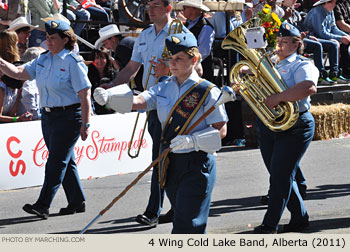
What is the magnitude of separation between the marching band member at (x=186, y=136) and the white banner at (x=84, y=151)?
4.04m

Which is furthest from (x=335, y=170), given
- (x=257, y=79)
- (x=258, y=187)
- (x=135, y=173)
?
(x=257, y=79)

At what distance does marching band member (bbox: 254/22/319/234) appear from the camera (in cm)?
713

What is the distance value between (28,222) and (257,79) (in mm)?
2743

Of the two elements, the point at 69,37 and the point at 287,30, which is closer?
the point at 287,30

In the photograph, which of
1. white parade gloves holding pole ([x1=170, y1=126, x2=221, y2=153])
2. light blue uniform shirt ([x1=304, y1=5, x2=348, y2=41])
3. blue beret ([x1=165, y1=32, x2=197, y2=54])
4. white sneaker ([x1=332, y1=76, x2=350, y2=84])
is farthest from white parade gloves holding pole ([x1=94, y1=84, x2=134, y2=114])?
light blue uniform shirt ([x1=304, y1=5, x2=348, y2=41])

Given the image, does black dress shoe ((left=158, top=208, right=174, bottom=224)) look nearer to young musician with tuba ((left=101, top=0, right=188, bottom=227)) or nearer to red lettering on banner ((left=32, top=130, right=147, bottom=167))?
young musician with tuba ((left=101, top=0, right=188, bottom=227))

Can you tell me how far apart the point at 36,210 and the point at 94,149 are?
7.38 ft

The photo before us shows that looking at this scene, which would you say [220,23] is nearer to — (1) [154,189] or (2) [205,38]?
(2) [205,38]

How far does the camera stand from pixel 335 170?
35.2 feet

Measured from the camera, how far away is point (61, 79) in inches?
320

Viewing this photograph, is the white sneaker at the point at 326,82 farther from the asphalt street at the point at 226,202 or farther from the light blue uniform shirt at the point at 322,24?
the asphalt street at the point at 226,202

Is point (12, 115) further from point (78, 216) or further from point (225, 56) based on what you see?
point (225, 56)

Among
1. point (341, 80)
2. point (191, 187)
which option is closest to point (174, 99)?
point (191, 187)

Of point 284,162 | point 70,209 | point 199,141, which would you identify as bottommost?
point 70,209
